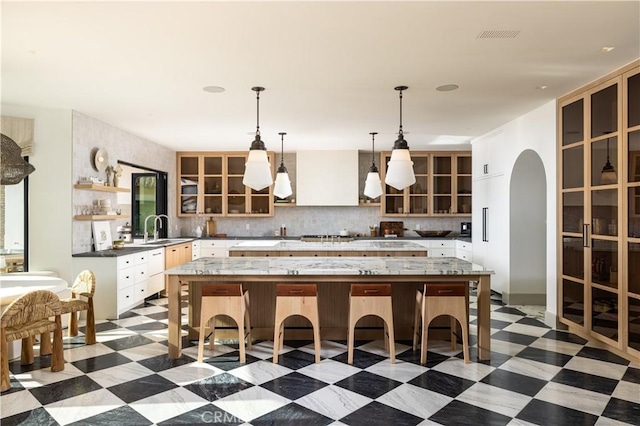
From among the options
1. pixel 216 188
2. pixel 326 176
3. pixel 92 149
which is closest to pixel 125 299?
pixel 92 149

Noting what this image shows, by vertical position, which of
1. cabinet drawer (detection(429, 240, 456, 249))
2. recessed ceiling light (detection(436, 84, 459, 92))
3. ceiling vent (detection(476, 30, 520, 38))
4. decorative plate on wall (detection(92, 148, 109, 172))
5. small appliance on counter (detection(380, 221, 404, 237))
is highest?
recessed ceiling light (detection(436, 84, 459, 92))

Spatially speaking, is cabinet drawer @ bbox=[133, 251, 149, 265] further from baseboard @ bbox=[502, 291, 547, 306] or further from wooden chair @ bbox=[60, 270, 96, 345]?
baseboard @ bbox=[502, 291, 547, 306]

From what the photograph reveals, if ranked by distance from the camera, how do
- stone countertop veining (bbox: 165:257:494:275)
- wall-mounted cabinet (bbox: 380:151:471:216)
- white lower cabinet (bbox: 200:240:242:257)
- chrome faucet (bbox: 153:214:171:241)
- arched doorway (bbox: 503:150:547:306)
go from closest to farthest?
stone countertop veining (bbox: 165:257:494:275) → arched doorway (bbox: 503:150:547:306) → chrome faucet (bbox: 153:214:171:241) → white lower cabinet (bbox: 200:240:242:257) → wall-mounted cabinet (bbox: 380:151:471:216)

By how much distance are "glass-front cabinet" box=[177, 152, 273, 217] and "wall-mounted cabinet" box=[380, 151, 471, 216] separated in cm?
252

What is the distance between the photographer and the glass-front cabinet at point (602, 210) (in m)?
3.76

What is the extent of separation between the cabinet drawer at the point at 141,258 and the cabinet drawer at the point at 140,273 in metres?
0.07

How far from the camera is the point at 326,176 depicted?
850cm

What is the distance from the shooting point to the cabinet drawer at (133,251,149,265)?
19.5 feet

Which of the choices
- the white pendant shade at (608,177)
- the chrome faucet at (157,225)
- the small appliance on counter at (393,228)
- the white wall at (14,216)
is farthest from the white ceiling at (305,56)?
the small appliance on counter at (393,228)

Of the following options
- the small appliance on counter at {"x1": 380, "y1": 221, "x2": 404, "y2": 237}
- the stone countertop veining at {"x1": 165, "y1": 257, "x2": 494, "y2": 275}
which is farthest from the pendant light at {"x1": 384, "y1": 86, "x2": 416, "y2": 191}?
the small appliance on counter at {"x1": 380, "y1": 221, "x2": 404, "y2": 237}

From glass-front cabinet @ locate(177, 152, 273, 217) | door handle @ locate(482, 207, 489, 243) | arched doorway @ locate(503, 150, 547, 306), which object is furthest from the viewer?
glass-front cabinet @ locate(177, 152, 273, 217)

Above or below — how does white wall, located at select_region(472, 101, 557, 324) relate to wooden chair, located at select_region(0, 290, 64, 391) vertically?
above

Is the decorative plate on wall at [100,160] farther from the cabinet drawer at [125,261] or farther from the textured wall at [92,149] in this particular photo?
the cabinet drawer at [125,261]

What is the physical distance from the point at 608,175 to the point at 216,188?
22.1 ft
